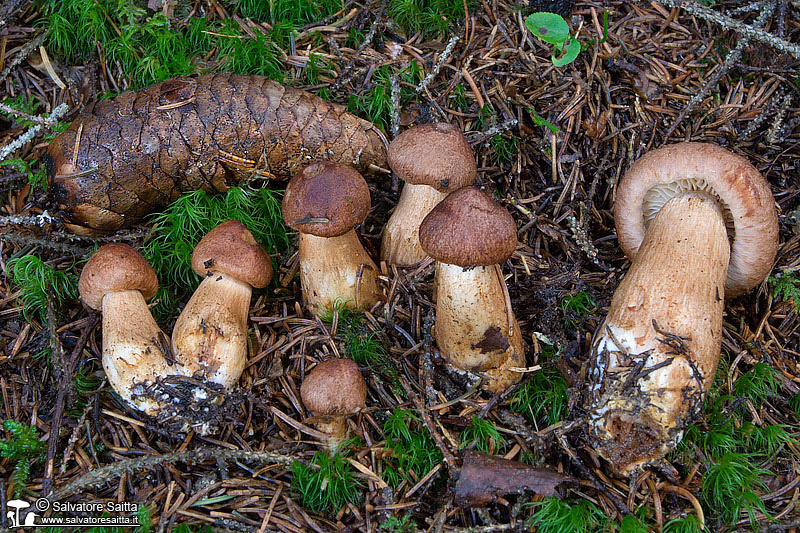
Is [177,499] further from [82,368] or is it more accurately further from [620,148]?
[620,148]

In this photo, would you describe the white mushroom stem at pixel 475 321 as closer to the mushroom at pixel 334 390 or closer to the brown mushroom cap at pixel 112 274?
the mushroom at pixel 334 390

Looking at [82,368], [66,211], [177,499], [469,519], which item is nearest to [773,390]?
[469,519]

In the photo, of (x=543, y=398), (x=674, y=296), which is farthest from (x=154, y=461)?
(x=674, y=296)

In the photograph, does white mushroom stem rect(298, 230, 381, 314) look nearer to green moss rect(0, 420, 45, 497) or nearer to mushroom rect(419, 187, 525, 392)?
mushroom rect(419, 187, 525, 392)

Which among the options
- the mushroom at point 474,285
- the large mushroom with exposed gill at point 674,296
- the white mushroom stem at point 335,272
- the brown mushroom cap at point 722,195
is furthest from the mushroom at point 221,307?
the brown mushroom cap at point 722,195

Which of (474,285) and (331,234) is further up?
(331,234)

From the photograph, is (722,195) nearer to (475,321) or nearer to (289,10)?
(475,321)

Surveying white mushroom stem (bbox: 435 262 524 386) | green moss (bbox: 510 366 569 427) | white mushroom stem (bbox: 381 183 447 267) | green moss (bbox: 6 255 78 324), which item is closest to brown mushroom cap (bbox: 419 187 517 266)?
white mushroom stem (bbox: 435 262 524 386)
